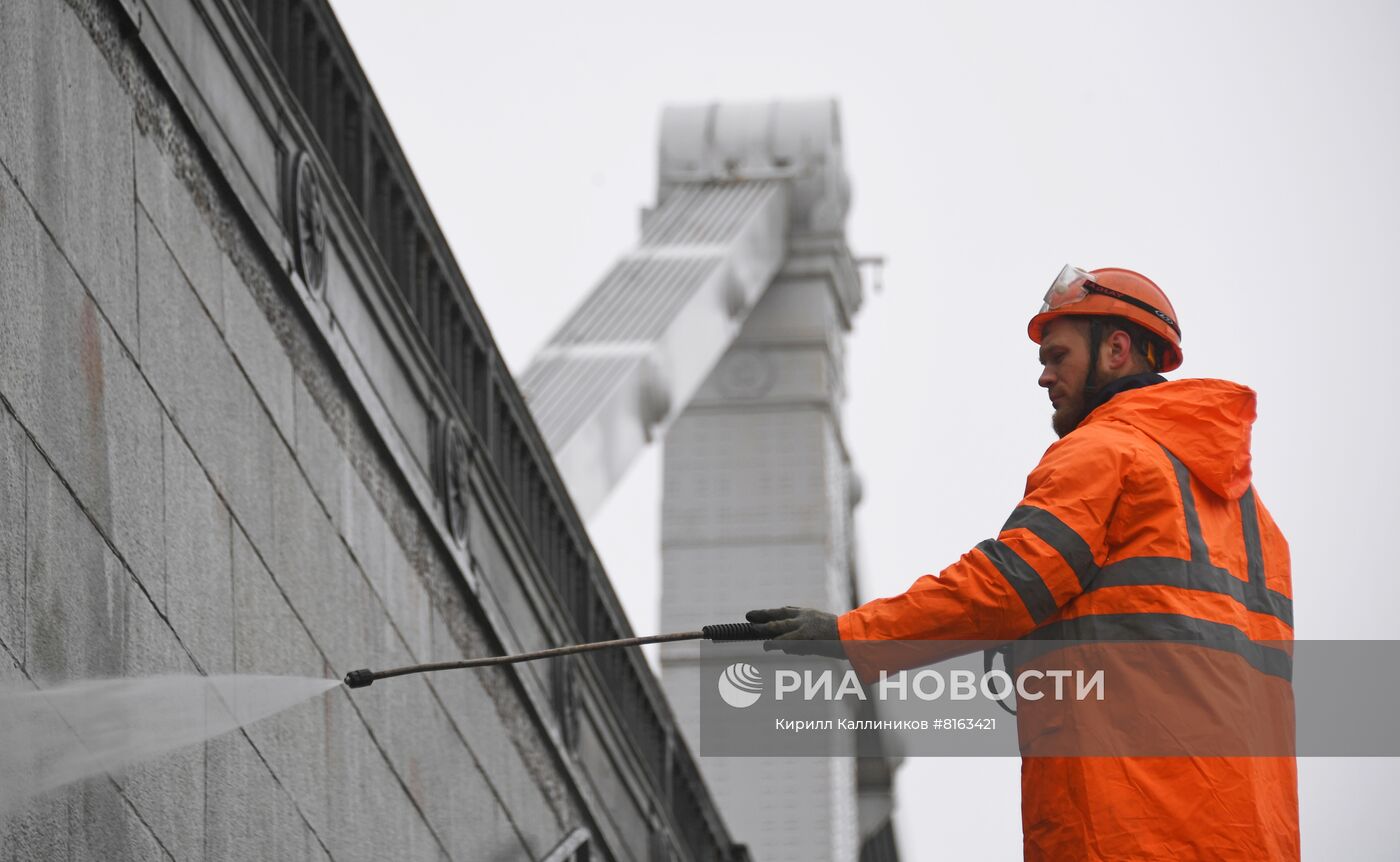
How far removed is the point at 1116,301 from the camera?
7016mm

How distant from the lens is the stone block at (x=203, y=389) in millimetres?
7551

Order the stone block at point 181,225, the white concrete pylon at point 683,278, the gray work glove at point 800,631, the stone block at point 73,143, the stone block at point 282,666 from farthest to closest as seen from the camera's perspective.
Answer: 1. the white concrete pylon at point 683,278
2. the stone block at point 282,666
3. the stone block at point 181,225
4. the stone block at point 73,143
5. the gray work glove at point 800,631

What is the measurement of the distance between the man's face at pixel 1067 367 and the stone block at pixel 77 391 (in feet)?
8.15

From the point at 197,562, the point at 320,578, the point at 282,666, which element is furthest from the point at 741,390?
the point at 197,562

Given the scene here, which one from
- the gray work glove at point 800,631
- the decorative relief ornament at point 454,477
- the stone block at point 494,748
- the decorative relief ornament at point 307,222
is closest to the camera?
the gray work glove at point 800,631

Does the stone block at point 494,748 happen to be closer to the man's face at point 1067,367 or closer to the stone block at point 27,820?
the stone block at point 27,820

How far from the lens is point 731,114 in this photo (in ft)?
83.9

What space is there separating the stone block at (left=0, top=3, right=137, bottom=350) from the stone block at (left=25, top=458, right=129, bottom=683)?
65cm

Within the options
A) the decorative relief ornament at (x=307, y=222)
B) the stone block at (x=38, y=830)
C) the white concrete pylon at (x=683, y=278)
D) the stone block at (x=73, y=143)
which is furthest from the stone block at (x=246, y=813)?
the white concrete pylon at (x=683, y=278)

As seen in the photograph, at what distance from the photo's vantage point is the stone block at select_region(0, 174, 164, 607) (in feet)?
21.7

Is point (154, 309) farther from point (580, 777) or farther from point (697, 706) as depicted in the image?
point (697, 706)

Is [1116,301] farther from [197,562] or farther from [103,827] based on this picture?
[103,827]

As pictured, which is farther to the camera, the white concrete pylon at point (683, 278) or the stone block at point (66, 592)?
the white concrete pylon at point (683, 278)

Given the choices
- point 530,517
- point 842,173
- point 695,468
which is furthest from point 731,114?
point 530,517
